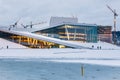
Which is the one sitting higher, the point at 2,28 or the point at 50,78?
the point at 2,28

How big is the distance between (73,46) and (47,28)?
135 feet

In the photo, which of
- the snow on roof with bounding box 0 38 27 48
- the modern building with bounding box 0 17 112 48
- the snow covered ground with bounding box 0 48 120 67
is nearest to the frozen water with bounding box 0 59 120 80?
the snow covered ground with bounding box 0 48 120 67

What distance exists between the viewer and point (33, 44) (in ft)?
388

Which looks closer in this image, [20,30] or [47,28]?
[20,30]

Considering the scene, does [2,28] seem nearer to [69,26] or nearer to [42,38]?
[42,38]

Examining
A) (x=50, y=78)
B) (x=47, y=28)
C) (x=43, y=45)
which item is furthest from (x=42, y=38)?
(x=50, y=78)

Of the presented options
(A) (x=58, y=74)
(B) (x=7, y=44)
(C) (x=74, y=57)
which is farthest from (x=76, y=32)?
(A) (x=58, y=74)

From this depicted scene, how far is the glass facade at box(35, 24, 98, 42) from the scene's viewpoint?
15450 cm

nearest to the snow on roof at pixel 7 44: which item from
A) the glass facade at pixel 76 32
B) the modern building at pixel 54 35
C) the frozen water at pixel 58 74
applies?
the modern building at pixel 54 35

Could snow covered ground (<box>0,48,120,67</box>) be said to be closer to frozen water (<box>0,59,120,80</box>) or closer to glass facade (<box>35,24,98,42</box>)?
frozen water (<box>0,59,120,80</box>)

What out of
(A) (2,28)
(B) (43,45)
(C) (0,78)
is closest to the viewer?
(C) (0,78)

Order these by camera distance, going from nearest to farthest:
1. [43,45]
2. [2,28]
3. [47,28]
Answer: [43,45] → [2,28] → [47,28]

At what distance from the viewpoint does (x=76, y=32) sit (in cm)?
15988

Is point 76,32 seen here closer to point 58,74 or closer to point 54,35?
point 54,35
